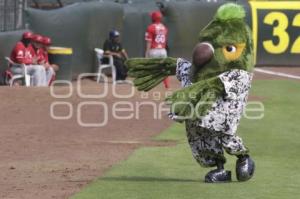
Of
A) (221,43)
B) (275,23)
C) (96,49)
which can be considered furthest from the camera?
(275,23)

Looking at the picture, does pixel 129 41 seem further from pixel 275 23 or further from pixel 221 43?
pixel 221 43

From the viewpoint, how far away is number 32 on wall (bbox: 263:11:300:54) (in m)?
28.0

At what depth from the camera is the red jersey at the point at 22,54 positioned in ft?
66.2

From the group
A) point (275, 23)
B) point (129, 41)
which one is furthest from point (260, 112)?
point (275, 23)

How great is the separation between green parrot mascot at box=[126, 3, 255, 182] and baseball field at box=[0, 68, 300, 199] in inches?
12.0

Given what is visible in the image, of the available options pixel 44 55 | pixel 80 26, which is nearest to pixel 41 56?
pixel 44 55

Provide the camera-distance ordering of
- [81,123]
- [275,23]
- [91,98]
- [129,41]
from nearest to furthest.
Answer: [81,123]
[91,98]
[129,41]
[275,23]

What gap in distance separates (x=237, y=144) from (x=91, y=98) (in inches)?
365

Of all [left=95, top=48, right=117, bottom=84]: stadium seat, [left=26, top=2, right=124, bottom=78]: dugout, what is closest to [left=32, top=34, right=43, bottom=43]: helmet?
[left=26, top=2, right=124, bottom=78]: dugout

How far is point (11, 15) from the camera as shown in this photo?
79.3 feet

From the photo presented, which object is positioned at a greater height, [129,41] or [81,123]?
[129,41]

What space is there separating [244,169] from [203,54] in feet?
3.96

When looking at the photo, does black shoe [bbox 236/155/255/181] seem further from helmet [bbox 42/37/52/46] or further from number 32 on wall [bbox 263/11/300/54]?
number 32 on wall [bbox 263/11/300/54]

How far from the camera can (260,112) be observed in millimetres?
16547
